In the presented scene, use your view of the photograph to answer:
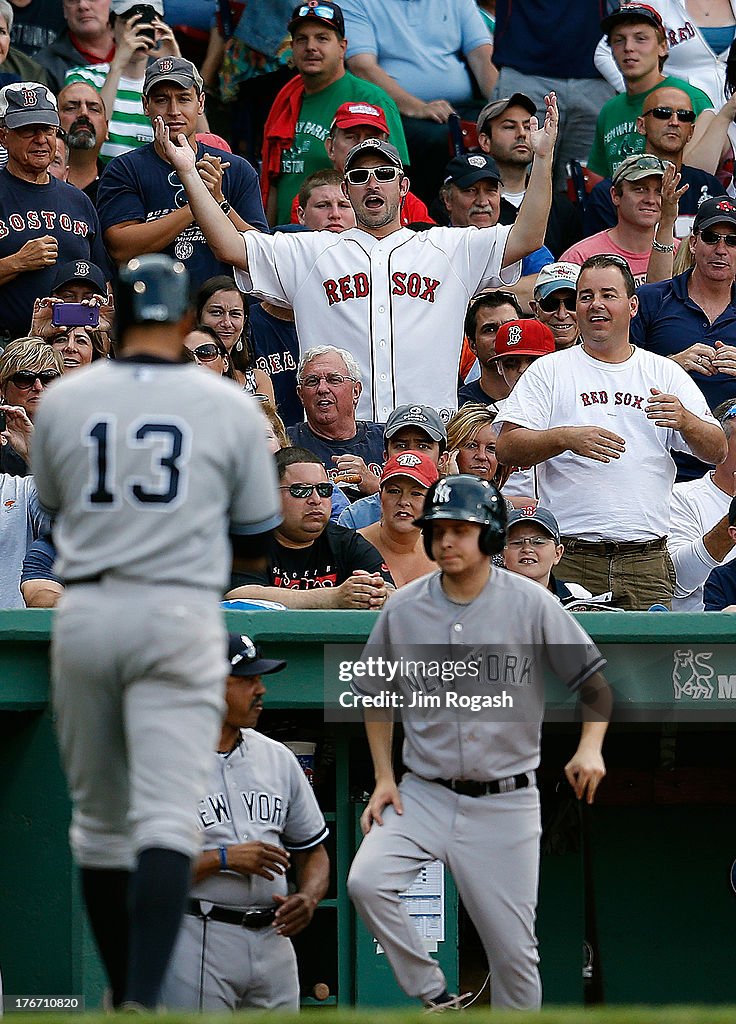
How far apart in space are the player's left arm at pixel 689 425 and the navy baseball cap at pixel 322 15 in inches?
154

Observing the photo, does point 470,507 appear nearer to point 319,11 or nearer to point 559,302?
point 559,302

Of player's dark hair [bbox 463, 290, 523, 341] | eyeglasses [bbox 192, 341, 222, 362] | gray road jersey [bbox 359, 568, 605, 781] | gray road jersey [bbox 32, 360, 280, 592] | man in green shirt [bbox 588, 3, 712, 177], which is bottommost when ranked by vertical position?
gray road jersey [bbox 359, 568, 605, 781]

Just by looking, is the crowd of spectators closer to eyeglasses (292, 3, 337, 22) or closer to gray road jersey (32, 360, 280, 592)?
eyeglasses (292, 3, 337, 22)

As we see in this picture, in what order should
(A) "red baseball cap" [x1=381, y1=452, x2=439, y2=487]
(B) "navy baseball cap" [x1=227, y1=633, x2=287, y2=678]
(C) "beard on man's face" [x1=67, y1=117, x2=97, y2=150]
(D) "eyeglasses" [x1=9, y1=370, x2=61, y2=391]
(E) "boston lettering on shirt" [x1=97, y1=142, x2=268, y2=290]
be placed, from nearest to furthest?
1. (B) "navy baseball cap" [x1=227, y1=633, x2=287, y2=678]
2. (A) "red baseball cap" [x1=381, y1=452, x2=439, y2=487]
3. (D) "eyeglasses" [x1=9, y1=370, x2=61, y2=391]
4. (E) "boston lettering on shirt" [x1=97, y1=142, x2=268, y2=290]
5. (C) "beard on man's face" [x1=67, y1=117, x2=97, y2=150]

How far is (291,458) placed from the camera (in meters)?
6.82

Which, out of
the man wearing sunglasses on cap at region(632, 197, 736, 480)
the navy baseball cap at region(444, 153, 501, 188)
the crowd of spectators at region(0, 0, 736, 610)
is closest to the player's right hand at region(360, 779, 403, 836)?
the crowd of spectators at region(0, 0, 736, 610)

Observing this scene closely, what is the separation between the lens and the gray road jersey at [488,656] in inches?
204

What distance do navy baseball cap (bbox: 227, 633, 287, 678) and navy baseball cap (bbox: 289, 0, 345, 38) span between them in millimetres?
5663

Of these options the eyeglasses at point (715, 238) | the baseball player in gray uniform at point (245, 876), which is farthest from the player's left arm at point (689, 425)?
the baseball player in gray uniform at point (245, 876)

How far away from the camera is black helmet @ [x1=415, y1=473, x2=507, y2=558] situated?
507 centimetres

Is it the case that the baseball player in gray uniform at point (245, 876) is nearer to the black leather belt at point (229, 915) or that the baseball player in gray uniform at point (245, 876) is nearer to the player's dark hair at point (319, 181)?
the black leather belt at point (229, 915)

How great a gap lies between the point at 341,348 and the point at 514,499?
137cm

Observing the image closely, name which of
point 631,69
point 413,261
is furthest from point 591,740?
point 631,69

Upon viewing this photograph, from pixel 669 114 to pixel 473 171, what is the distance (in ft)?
4.61
